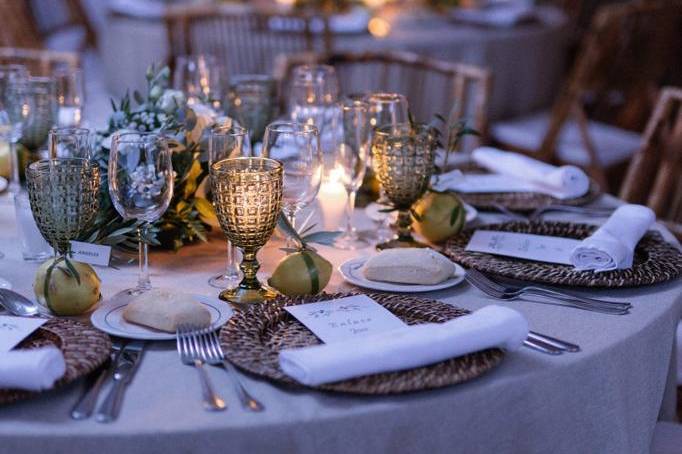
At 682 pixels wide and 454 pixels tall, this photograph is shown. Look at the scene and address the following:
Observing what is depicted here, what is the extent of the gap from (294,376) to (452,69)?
5.61 ft

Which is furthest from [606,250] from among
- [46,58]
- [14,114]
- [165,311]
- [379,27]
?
[379,27]

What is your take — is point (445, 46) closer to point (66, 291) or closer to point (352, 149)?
point (352, 149)

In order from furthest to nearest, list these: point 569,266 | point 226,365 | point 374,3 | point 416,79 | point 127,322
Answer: point 374,3
point 416,79
point 569,266
point 127,322
point 226,365

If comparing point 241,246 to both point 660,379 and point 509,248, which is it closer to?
point 509,248

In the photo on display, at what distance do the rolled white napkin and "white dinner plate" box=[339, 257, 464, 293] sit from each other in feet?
1.53

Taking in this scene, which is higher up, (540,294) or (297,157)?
(297,157)

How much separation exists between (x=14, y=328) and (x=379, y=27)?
111 inches

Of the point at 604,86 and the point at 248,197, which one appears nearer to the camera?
the point at 248,197

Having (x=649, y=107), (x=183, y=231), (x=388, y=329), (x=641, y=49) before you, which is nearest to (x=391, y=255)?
(x=388, y=329)

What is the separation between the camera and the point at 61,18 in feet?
18.9

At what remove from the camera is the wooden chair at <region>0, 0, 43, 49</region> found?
4883 mm

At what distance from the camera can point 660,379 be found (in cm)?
118

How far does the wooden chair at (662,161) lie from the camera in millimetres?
2076

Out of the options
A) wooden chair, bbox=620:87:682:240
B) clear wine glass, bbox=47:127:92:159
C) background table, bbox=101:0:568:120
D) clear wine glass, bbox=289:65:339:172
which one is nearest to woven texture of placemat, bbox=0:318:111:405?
clear wine glass, bbox=47:127:92:159
